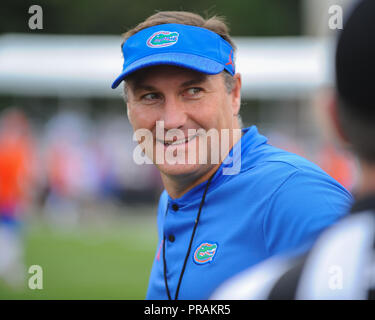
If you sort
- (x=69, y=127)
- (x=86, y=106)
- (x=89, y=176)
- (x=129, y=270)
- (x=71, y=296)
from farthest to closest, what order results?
(x=86, y=106) < (x=69, y=127) < (x=89, y=176) < (x=129, y=270) < (x=71, y=296)

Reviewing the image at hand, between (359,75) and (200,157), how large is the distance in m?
1.30

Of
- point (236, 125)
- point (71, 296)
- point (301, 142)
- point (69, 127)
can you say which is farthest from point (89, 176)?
point (236, 125)

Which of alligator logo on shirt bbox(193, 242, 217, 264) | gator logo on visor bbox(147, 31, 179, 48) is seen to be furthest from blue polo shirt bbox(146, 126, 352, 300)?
gator logo on visor bbox(147, 31, 179, 48)

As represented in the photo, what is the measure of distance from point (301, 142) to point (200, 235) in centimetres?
1532

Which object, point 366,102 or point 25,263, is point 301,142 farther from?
point 366,102

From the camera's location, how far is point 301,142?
17.1 metres

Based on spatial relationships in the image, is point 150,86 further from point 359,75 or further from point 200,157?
point 359,75

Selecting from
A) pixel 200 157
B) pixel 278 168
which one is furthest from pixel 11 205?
pixel 278 168

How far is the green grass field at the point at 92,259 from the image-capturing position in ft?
26.7

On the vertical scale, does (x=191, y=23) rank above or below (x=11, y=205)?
above

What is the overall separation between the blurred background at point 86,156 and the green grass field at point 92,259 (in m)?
0.02

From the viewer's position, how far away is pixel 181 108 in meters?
2.35

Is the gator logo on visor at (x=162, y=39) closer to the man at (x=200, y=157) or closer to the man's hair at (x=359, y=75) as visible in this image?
the man at (x=200, y=157)

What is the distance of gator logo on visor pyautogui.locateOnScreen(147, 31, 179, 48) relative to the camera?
2.30m
